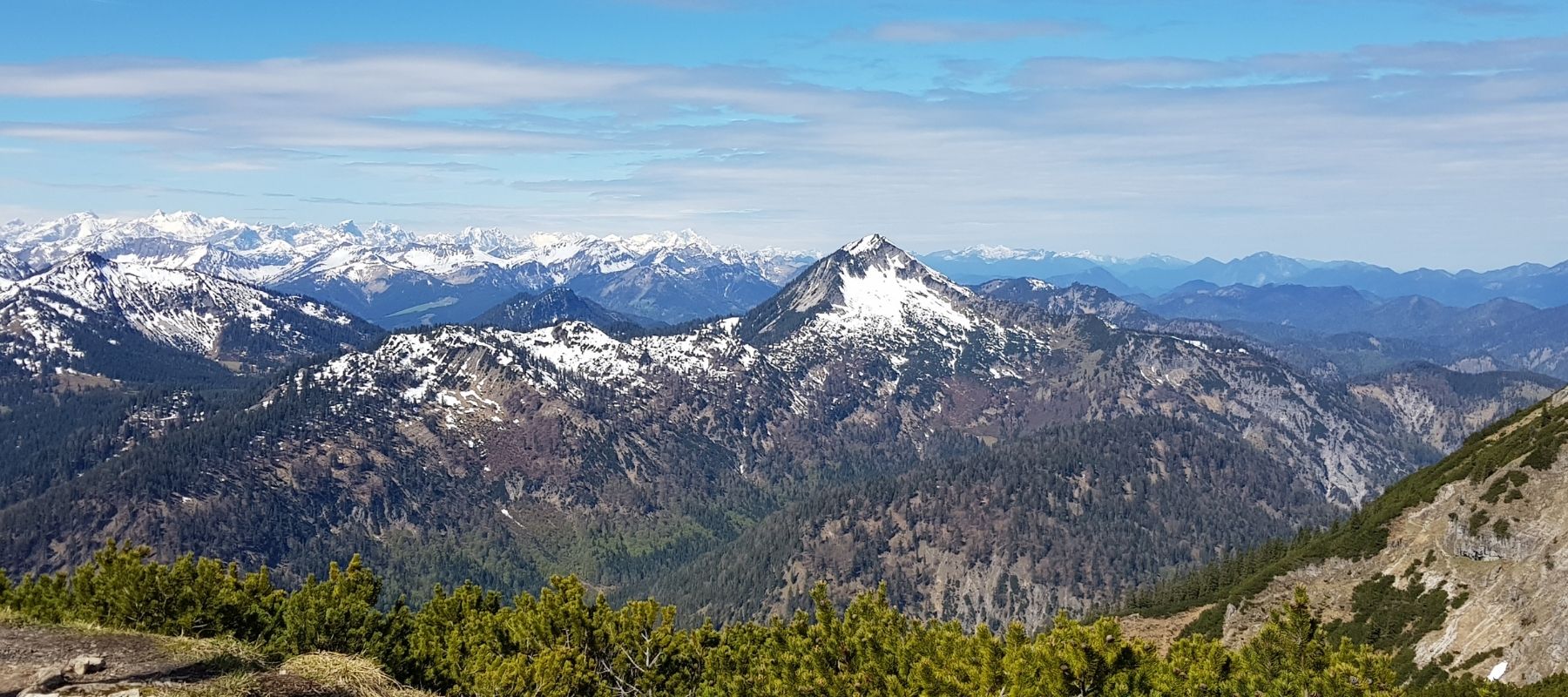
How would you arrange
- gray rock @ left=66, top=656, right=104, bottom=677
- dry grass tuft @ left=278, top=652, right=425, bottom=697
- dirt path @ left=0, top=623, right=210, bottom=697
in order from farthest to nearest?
dry grass tuft @ left=278, top=652, right=425, bottom=697, dirt path @ left=0, top=623, right=210, bottom=697, gray rock @ left=66, top=656, right=104, bottom=677

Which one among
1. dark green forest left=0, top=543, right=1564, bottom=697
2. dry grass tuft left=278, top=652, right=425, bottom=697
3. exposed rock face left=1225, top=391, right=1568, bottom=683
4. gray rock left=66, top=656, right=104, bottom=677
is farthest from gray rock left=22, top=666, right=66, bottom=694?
exposed rock face left=1225, top=391, right=1568, bottom=683

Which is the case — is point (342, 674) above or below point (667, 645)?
above

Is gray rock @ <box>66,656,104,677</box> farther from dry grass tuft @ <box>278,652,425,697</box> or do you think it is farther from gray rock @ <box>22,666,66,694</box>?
dry grass tuft @ <box>278,652,425,697</box>

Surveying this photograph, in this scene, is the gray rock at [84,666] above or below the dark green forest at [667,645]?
A: above

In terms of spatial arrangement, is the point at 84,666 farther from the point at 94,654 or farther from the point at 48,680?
the point at 94,654

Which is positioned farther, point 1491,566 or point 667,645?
point 1491,566

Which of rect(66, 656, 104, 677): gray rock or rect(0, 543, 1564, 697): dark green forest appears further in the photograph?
rect(0, 543, 1564, 697): dark green forest

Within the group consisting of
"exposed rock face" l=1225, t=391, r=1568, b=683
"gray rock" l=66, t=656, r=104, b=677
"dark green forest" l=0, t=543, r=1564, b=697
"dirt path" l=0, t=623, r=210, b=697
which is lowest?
"exposed rock face" l=1225, t=391, r=1568, b=683

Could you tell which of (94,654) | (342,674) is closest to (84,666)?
(94,654)

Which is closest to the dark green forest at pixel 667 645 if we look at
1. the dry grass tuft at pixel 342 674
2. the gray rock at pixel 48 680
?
the dry grass tuft at pixel 342 674

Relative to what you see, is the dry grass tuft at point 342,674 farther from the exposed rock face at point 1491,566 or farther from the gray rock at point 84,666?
the exposed rock face at point 1491,566

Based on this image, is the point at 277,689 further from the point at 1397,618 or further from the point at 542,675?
the point at 1397,618

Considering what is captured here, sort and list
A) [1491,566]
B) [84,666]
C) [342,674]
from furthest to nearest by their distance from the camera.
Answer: [1491,566] → [342,674] → [84,666]

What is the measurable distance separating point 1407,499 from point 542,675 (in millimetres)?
142986
